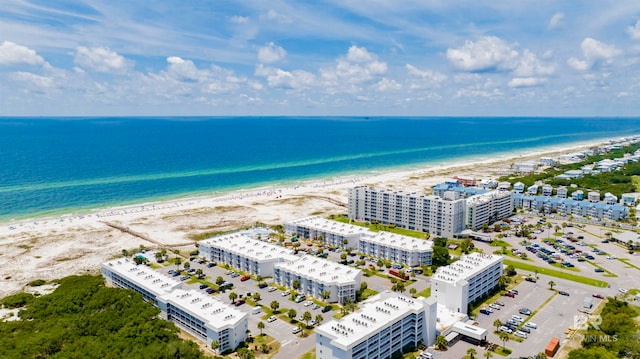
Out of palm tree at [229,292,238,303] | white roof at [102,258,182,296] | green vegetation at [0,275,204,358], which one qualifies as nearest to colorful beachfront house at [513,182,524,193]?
palm tree at [229,292,238,303]

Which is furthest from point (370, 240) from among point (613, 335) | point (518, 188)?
point (518, 188)

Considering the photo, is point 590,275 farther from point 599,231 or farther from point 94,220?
point 94,220

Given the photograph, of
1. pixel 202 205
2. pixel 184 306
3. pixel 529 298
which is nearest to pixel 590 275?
pixel 529 298

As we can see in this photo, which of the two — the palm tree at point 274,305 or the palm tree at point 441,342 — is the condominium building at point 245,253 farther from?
the palm tree at point 441,342

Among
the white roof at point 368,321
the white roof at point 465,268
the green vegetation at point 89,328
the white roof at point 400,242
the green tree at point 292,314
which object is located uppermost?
the white roof at point 465,268

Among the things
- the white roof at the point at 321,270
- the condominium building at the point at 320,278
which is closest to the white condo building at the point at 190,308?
the condominium building at the point at 320,278

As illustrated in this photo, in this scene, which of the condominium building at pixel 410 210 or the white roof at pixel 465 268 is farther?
the condominium building at pixel 410 210
